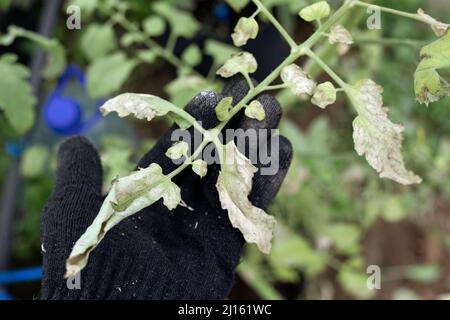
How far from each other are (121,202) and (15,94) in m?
0.50

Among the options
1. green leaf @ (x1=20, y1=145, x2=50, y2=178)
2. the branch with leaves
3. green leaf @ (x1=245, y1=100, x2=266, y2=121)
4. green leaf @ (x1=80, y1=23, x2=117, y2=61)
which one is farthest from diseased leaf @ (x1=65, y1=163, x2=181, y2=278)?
green leaf @ (x1=20, y1=145, x2=50, y2=178)

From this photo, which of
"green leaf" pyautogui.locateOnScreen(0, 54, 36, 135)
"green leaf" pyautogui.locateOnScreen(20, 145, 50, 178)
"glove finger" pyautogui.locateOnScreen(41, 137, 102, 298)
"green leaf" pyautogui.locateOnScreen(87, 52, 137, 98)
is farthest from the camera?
"green leaf" pyautogui.locateOnScreen(20, 145, 50, 178)

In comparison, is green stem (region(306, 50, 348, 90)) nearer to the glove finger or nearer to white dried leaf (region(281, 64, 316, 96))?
white dried leaf (region(281, 64, 316, 96))

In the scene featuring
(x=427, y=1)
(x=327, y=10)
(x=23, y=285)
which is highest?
(x=327, y=10)

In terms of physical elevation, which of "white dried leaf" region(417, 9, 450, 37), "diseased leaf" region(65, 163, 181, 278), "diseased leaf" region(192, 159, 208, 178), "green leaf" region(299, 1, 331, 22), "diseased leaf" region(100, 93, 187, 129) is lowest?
"white dried leaf" region(417, 9, 450, 37)

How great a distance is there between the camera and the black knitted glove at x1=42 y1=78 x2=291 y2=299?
2.51 ft

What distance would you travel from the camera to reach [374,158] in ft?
1.96

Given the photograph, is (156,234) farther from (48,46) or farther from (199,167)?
(48,46)

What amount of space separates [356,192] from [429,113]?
425 millimetres

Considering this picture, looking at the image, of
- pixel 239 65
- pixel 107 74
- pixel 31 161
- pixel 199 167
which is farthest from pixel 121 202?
pixel 31 161

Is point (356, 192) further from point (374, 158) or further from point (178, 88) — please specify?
point (374, 158)

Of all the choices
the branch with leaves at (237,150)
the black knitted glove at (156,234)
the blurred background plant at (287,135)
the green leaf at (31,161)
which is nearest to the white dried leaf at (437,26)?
the branch with leaves at (237,150)

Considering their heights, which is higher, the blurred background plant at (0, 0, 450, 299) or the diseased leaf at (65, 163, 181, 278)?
the diseased leaf at (65, 163, 181, 278)
